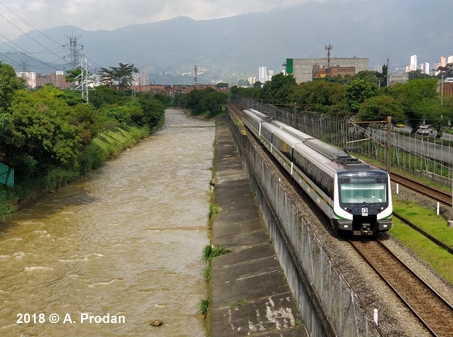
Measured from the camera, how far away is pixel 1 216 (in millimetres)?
25562

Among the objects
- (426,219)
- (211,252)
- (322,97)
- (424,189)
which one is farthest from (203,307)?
(322,97)

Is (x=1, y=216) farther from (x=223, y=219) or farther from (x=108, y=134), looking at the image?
(x=108, y=134)

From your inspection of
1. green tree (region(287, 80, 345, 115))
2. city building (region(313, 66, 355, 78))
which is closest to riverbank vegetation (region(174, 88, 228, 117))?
city building (region(313, 66, 355, 78))

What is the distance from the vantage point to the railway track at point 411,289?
10770 mm

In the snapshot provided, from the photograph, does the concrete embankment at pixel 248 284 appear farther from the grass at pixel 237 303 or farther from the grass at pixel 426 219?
the grass at pixel 426 219

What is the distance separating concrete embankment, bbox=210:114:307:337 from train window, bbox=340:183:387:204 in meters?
3.23

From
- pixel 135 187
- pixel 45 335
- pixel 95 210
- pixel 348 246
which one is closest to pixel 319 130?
pixel 135 187

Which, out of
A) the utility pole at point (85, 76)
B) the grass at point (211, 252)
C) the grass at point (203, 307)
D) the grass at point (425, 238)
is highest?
the utility pole at point (85, 76)

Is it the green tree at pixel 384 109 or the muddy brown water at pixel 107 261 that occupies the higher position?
the green tree at pixel 384 109

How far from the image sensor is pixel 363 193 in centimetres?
1673

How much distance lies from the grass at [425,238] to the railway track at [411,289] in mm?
1450

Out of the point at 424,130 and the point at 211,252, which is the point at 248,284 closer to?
the point at 211,252

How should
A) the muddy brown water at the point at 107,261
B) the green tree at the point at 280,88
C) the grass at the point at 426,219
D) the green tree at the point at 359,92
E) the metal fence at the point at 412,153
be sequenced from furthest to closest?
the green tree at the point at 280,88 → the green tree at the point at 359,92 → the metal fence at the point at 412,153 → the grass at the point at 426,219 → the muddy brown water at the point at 107,261

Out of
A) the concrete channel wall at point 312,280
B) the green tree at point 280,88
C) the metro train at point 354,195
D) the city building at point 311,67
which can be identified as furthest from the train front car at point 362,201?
the city building at point 311,67
